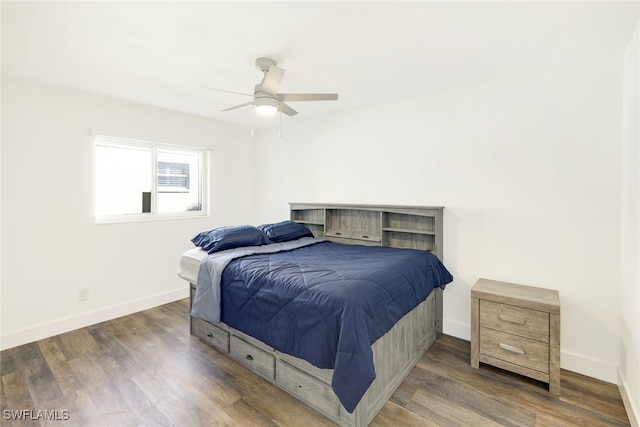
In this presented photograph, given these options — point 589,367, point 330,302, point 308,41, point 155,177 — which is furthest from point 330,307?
point 155,177

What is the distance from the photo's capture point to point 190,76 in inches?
103

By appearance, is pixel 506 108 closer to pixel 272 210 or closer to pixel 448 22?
pixel 448 22

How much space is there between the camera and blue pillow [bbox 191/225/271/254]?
2787 millimetres

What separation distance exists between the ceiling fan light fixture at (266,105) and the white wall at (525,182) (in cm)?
151

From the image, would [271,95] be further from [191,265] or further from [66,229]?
[66,229]

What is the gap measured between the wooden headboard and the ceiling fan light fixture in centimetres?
152

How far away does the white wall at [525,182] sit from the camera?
86.4 inches

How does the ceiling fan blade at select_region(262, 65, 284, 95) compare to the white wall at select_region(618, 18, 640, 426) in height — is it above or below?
above

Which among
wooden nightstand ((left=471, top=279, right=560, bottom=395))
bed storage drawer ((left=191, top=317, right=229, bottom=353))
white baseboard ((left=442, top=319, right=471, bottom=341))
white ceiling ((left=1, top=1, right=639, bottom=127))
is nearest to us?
white ceiling ((left=1, top=1, right=639, bottom=127))

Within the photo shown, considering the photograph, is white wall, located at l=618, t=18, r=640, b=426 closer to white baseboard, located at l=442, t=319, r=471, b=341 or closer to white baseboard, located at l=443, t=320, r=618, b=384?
white baseboard, located at l=443, t=320, r=618, b=384

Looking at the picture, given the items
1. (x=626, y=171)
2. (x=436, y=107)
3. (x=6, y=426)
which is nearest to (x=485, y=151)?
(x=436, y=107)

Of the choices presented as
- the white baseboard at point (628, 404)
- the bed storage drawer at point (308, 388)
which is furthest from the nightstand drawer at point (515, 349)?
the bed storage drawer at point (308, 388)

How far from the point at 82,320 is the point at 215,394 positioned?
2069 mm

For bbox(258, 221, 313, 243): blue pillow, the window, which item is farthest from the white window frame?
bbox(258, 221, 313, 243): blue pillow
